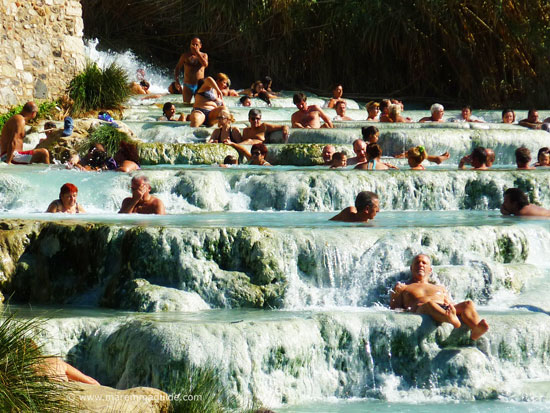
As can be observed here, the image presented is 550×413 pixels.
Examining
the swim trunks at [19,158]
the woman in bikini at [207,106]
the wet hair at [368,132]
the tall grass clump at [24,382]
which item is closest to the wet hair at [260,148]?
the wet hair at [368,132]

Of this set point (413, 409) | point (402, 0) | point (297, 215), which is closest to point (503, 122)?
point (402, 0)

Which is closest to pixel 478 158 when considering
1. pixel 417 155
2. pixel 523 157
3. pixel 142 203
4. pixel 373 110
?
pixel 523 157

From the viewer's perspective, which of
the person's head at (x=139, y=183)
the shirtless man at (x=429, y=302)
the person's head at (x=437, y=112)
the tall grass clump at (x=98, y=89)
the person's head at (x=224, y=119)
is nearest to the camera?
the shirtless man at (x=429, y=302)

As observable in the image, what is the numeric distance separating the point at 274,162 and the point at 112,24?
1252cm

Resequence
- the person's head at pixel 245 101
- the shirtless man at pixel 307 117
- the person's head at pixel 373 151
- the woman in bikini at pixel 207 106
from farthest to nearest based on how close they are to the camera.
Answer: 1. the person's head at pixel 245 101
2. the shirtless man at pixel 307 117
3. the woman in bikini at pixel 207 106
4. the person's head at pixel 373 151

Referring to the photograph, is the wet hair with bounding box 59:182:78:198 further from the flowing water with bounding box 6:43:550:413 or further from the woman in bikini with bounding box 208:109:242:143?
the woman in bikini with bounding box 208:109:242:143

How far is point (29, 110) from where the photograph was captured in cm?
1589

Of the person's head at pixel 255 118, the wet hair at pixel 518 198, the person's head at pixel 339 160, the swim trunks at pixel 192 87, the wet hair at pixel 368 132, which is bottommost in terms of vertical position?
the wet hair at pixel 518 198

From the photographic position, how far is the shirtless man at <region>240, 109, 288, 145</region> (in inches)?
624

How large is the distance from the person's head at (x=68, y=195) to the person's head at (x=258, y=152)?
4.28 metres

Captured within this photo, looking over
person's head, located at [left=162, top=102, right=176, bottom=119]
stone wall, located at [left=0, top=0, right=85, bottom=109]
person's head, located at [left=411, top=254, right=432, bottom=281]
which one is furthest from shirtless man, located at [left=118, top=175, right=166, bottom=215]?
person's head, located at [left=162, top=102, right=176, bottom=119]

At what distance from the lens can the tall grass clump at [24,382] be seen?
509 centimetres

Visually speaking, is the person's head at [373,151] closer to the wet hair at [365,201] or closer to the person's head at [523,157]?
the person's head at [523,157]

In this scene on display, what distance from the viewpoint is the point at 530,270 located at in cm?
944
